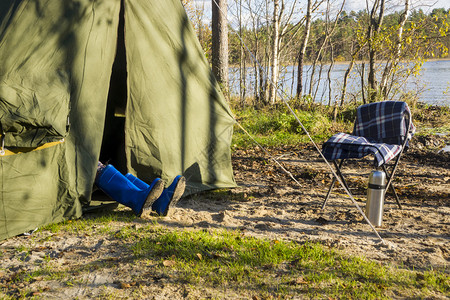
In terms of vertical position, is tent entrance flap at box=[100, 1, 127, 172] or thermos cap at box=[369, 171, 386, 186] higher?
tent entrance flap at box=[100, 1, 127, 172]

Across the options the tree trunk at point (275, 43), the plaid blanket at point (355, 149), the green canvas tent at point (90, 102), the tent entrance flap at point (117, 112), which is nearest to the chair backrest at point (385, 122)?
the plaid blanket at point (355, 149)

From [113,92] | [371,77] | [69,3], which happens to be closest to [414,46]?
[371,77]

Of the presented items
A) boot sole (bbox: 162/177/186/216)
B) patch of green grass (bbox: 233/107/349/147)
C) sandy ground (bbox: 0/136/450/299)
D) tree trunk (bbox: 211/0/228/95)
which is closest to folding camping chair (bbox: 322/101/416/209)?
sandy ground (bbox: 0/136/450/299)

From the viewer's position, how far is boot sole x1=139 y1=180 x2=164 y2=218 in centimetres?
378

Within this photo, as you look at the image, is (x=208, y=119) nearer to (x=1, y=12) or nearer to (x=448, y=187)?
(x=1, y=12)

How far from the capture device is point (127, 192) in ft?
12.9

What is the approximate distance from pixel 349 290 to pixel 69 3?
317cm

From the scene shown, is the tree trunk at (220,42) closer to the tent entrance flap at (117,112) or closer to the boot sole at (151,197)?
the tent entrance flap at (117,112)

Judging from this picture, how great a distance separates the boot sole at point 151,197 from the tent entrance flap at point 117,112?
63 cm

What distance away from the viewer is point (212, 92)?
15.5 feet

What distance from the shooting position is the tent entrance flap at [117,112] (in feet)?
14.9

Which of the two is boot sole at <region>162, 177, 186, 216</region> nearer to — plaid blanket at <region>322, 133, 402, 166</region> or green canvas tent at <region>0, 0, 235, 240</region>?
green canvas tent at <region>0, 0, 235, 240</region>

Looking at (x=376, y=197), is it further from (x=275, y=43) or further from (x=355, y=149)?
(x=275, y=43)

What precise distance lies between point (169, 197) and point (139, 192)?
28 cm
